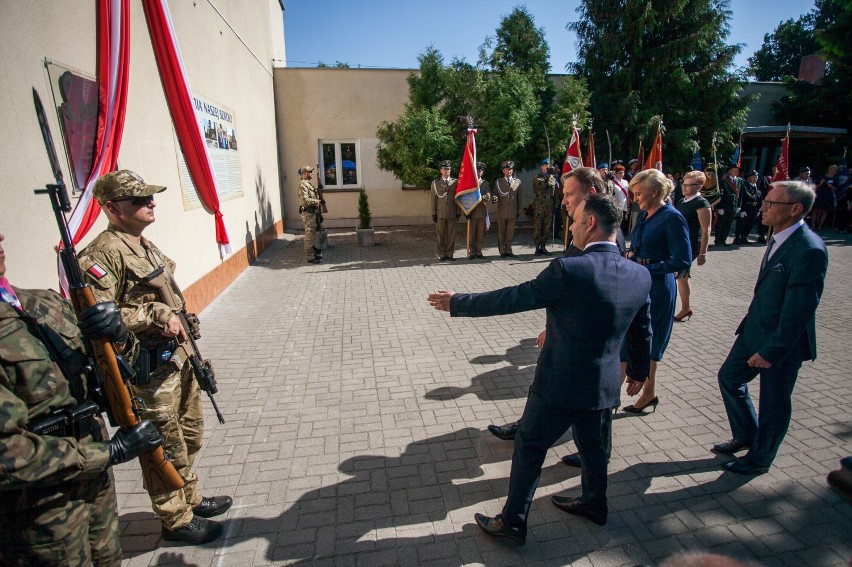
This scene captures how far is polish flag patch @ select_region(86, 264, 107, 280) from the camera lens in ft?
7.65

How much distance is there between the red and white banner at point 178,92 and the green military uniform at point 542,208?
26.1ft

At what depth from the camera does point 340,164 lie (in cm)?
1639

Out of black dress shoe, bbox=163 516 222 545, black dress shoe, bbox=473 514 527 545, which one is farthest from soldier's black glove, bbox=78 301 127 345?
black dress shoe, bbox=473 514 527 545

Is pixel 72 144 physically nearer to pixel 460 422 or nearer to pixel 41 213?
pixel 41 213

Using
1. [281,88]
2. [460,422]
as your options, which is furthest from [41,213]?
[281,88]

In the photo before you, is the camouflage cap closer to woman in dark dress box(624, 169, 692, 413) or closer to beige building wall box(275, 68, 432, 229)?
woman in dark dress box(624, 169, 692, 413)

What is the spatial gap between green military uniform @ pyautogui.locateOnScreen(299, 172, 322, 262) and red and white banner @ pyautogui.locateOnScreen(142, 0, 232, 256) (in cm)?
444

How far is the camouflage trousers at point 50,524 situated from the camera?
1.62m

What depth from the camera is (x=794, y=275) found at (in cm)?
289

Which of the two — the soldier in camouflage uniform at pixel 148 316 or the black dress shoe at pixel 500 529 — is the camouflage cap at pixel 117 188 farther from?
the black dress shoe at pixel 500 529

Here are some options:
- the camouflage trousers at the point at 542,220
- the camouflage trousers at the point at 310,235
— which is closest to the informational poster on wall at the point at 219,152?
the camouflage trousers at the point at 310,235

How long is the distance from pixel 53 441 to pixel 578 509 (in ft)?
8.87

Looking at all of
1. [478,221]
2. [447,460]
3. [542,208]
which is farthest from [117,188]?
[542,208]

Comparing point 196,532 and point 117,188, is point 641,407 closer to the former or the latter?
point 196,532
